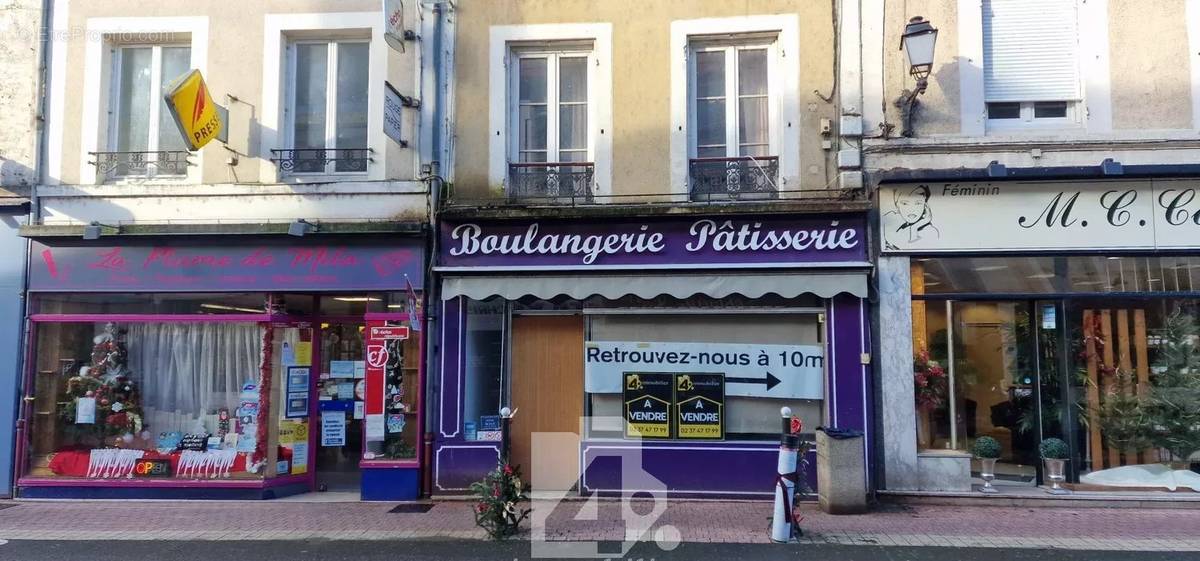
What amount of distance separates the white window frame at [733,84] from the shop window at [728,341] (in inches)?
77.7

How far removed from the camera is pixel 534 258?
351 inches

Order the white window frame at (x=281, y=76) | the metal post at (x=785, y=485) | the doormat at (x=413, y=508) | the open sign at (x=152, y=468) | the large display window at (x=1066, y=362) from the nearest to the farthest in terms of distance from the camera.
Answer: the metal post at (x=785, y=485) < the doormat at (x=413, y=508) < the large display window at (x=1066, y=362) < the open sign at (x=152, y=468) < the white window frame at (x=281, y=76)

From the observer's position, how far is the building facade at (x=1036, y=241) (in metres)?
8.45

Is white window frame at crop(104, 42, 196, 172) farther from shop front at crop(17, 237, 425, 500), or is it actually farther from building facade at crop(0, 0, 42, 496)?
shop front at crop(17, 237, 425, 500)

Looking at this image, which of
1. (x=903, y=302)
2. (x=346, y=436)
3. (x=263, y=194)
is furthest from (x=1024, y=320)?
(x=263, y=194)

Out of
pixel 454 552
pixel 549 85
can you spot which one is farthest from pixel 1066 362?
pixel 454 552

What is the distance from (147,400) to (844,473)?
8204mm

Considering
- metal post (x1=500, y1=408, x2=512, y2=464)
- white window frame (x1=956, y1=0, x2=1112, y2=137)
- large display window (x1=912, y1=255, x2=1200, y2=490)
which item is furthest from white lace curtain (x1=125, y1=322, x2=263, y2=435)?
white window frame (x1=956, y1=0, x2=1112, y2=137)

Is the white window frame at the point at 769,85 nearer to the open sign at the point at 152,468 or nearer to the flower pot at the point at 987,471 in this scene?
the flower pot at the point at 987,471

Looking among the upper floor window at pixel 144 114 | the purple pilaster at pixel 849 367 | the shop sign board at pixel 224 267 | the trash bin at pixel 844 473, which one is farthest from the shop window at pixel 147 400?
the purple pilaster at pixel 849 367

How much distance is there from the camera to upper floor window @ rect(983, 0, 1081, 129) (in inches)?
346

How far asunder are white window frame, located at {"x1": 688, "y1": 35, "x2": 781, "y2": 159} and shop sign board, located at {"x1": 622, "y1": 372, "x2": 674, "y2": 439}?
2671 mm

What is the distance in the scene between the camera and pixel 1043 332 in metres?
8.73

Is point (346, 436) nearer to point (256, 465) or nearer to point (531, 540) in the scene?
point (256, 465)
